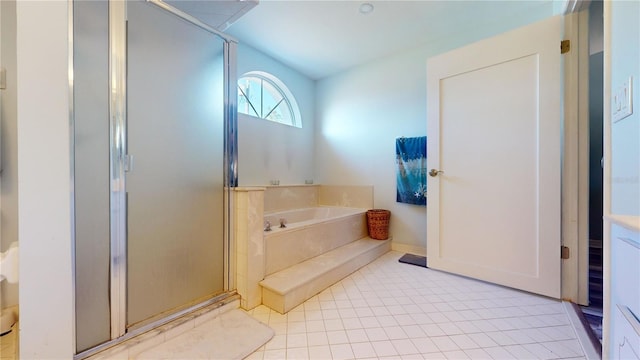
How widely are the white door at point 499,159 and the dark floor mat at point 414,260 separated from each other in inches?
7.0

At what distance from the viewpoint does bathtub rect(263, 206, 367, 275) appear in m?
1.89

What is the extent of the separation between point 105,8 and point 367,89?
8.83 feet

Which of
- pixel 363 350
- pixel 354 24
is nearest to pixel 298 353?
pixel 363 350

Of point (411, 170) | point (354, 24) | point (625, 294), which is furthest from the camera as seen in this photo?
point (411, 170)

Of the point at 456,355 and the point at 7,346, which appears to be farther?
the point at 456,355

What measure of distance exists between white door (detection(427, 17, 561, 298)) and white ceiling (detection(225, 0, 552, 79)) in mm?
456

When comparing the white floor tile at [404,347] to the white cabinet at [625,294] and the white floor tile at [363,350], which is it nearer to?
the white floor tile at [363,350]

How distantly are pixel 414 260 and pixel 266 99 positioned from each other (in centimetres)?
267

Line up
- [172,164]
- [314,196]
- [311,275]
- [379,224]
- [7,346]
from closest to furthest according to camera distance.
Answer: [7,346]
[172,164]
[311,275]
[379,224]
[314,196]

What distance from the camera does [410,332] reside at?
1367 mm

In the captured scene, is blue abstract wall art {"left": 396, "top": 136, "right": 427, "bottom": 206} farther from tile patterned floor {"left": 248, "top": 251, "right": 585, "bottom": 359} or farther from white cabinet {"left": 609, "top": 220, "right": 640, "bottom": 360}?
white cabinet {"left": 609, "top": 220, "right": 640, "bottom": 360}

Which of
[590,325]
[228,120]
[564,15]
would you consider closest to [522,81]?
[564,15]

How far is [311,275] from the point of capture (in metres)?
1.83

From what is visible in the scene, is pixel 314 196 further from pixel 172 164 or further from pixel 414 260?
pixel 172 164
